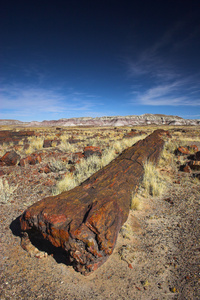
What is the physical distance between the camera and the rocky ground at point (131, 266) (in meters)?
1.88

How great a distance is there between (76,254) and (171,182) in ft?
13.6

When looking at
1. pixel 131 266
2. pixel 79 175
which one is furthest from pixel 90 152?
pixel 131 266

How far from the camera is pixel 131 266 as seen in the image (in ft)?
7.28

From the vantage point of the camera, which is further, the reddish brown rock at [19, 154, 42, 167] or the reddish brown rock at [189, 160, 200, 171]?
the reddish brown rock at [19, 154, 42, 167]

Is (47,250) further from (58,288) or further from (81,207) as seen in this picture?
(81,207)

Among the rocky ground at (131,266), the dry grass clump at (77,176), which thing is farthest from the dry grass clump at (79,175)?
the rocky ground at (131,266)

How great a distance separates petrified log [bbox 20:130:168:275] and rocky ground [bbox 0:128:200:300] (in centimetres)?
23

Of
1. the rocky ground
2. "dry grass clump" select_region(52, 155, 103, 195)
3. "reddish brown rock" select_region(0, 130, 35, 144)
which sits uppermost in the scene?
"reddish brown rock" select_region(0, 130, 35, 144)

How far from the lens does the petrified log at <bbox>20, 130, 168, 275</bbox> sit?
2010mm

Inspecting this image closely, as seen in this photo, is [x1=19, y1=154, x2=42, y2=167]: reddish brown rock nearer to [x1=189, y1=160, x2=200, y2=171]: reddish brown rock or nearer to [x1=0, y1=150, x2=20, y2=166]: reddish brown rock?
Answer: [x1=0, y1=150, x2=20, y2=166]: reddish brown rock

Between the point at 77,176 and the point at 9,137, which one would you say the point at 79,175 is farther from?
the point at 9,137

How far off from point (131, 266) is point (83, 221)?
37.8 inches

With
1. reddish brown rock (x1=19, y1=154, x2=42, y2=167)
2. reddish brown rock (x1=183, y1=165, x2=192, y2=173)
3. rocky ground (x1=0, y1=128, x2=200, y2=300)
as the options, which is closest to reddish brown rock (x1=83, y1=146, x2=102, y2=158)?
reddish brown rock (x1=19, y1=154, x2=42, y2=167)

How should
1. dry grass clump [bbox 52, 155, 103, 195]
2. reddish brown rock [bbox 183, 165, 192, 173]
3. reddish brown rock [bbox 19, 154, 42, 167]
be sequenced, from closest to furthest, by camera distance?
dry grass clump [bbox 52, 155, 103, 195]
reddish brown rock [bbox 183, 165, 192, 173]
reddish brown rock [bbox 19, 154, 42, 167]
